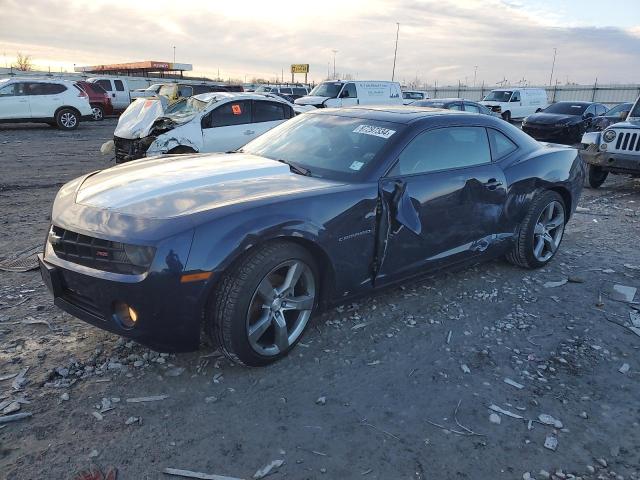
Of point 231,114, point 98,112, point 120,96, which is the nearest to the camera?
point 231,114

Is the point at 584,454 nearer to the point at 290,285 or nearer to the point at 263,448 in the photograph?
the point at 263,448

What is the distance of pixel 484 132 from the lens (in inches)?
171

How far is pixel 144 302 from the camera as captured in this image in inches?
101

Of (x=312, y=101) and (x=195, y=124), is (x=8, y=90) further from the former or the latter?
(x=195, y=124)

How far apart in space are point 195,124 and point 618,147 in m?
7.57

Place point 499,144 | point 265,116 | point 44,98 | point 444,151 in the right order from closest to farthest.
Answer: point 444,151 → point 499,144 → point 265,116 → point 44,98

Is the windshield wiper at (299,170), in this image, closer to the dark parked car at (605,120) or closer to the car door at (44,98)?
the dark parked car at (605,120)

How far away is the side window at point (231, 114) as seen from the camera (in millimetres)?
9172

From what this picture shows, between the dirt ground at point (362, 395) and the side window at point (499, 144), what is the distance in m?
1.25

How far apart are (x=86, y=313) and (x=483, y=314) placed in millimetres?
2915

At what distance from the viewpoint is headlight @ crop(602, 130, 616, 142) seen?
339 inches

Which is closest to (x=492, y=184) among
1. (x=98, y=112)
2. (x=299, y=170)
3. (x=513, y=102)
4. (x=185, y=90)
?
(x=299, y=170)

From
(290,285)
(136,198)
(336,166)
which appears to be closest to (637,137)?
(336,166)

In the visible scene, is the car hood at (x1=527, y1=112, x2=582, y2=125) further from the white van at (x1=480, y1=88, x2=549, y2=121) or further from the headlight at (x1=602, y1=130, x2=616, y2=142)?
the headlight at (x1=602, y1=130, x2=616, y2=142)
